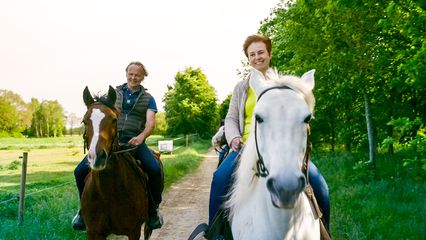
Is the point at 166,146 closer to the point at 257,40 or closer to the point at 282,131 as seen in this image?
the point at 257,40

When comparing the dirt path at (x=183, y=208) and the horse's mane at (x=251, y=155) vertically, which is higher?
the horse's mane at (x=251, y=155)

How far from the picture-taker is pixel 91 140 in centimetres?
454

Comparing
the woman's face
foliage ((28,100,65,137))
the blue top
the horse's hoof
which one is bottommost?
the horse's hoof

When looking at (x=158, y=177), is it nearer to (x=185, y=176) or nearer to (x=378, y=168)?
(x=378, y=168)

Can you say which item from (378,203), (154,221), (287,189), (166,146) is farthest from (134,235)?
(166,146)

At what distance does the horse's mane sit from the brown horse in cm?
193

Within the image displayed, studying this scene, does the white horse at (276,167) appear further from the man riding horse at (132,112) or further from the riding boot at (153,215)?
the riding boot at (153,215)

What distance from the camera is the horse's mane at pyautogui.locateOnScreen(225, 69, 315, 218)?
286cm

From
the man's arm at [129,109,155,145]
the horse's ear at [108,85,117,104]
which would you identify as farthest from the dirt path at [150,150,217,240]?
the horse's ear at [108,85,117,104]

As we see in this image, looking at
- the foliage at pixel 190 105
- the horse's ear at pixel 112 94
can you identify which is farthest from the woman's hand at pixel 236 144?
the foliage at pixel 190 105

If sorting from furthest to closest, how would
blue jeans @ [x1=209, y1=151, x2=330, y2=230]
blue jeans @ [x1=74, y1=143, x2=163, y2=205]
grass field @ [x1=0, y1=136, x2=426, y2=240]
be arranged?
1. grass field @ [x1=0, y1=136, x2=426, y2=240]
2. blue jeans @ [x1=74, y1=143, x2=163, y2=205]
3. blue jeans @ [x1=209, y1=151, x2=330, y2=230]

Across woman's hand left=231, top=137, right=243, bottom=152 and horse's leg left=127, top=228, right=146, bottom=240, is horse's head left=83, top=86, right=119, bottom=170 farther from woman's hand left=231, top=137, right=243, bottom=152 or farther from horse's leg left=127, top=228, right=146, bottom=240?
woman's hand left=231, top=137, right=243, bottom=152

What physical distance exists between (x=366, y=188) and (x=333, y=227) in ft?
7.35

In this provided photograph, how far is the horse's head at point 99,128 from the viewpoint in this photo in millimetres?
4398
